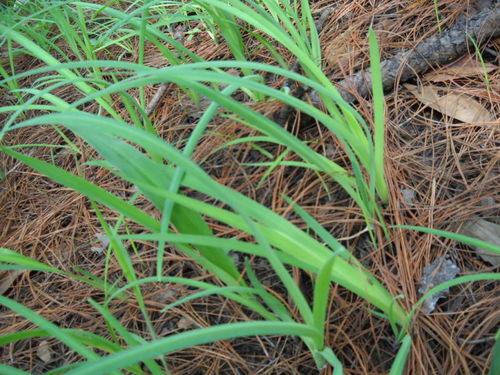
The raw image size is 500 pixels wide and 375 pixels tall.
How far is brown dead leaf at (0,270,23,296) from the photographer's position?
1.17m

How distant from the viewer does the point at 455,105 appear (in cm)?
107

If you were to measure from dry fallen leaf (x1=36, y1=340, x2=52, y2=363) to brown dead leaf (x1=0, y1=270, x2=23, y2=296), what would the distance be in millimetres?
197

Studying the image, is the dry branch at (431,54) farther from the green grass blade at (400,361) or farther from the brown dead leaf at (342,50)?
the green grass blade at (400,361)

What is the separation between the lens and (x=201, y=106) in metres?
1.26

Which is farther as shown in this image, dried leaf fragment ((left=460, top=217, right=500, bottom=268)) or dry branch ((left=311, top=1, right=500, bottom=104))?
dry branch ((left=311, top=1, right=500, bottom=104))

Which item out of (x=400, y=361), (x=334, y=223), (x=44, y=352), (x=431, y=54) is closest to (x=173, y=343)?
(x=400, y=361)

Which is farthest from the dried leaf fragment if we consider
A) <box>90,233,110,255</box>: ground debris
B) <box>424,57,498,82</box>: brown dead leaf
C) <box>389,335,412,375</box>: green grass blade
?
<box>90,233,110,255</box>: ground debris

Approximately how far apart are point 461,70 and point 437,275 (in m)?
0.50

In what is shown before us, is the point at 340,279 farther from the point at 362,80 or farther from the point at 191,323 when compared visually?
the point at 362,80

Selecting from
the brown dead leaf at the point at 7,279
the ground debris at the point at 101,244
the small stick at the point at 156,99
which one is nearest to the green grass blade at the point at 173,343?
the ground debris at the point at 101,244

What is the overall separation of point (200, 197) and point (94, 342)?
0.39m

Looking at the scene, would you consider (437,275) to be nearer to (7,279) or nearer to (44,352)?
(44,352)

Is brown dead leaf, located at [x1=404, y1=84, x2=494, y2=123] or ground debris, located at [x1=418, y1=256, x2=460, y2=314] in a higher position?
brown dead leaf, located at [x1=404, y1=84, x2=494, y2=123]

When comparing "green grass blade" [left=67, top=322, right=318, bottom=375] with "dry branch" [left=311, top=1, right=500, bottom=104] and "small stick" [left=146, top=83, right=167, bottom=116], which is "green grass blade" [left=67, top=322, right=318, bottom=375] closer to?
"dry branch" [left=311, top=1, right=500, bottom=104]
